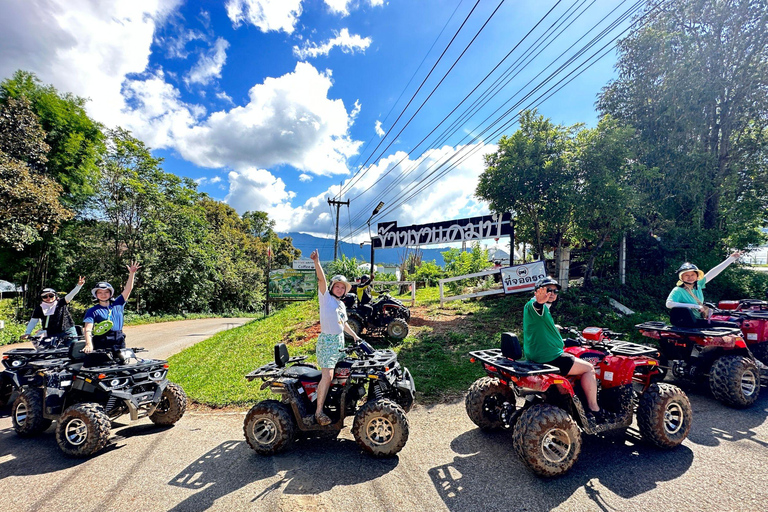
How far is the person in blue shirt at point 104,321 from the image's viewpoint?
4.66m

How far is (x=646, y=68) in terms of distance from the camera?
467 inches

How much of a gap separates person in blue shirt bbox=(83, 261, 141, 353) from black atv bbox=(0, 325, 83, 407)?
1.44 meters

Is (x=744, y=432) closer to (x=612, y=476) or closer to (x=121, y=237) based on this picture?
(x=612, y=476)

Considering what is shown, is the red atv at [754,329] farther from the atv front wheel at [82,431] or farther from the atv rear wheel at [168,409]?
the atv front wheel at [82,431]

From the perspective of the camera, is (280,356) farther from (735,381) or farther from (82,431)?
(735,381)

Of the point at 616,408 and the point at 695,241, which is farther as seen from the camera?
the point at 695,241

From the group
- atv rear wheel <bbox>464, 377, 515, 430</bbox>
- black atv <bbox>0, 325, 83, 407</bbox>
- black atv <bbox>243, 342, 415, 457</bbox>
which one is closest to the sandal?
black atv <bbox>243, 342, 415, 457</bbox>

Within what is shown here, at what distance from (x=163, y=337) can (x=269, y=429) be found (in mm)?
13363

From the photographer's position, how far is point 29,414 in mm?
4414

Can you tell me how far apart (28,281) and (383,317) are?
19.6m

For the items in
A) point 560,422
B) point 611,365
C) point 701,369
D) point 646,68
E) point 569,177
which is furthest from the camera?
point 646,68

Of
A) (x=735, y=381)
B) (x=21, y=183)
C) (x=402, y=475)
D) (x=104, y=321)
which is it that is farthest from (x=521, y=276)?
(x=21, y=183)

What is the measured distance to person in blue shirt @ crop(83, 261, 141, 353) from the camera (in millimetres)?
4656

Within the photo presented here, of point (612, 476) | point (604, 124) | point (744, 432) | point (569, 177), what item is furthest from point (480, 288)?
point (612, 476)
